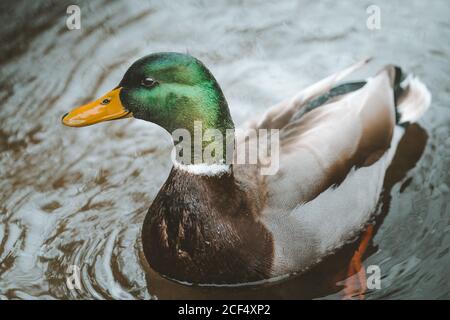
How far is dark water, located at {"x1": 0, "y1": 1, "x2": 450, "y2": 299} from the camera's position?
4156 mm

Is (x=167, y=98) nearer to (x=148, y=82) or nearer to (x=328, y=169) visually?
(x=148, y=82)

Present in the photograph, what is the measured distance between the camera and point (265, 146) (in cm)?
429

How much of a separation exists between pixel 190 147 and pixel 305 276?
933mm

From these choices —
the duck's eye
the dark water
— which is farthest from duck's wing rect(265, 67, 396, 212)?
the duck's eye

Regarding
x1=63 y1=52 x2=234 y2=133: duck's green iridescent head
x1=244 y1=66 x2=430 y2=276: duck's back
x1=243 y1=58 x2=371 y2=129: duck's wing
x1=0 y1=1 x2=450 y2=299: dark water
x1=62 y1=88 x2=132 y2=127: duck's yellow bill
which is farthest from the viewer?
x1=243 y1=58 x2=371 y2=129: duck's wing

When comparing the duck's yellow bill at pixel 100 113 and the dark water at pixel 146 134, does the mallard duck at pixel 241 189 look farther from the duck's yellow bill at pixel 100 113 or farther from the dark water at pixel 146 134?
the dark water at pixel 146 134

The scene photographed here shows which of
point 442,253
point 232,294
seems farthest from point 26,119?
point 442,253

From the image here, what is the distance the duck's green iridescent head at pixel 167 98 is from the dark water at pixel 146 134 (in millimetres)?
895

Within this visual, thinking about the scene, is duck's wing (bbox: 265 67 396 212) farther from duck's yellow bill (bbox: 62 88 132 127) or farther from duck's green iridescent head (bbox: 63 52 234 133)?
duck's yellow bill (bbox: 62 88 132 127)

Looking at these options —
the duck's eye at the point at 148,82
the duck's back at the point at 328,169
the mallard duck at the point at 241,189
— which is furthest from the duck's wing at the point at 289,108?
the duck's eye at the point at 148,82

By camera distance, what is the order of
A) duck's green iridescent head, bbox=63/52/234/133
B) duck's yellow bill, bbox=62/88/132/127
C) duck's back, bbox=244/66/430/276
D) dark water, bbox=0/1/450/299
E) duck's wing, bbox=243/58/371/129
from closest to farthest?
duck's green iridescent head, bbox=63/52/234/133 → duck's yellow bill, bbox=62/88/132/127 → duck's back, bbox=244/66/430/276 → dark water, bbox=0/1/450/299 → duck's wing, bbox=243/58/371/129

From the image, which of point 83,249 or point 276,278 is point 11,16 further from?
point 276,278

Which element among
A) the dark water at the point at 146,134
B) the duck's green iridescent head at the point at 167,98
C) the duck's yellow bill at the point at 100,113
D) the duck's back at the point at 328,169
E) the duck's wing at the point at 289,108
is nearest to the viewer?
the duck's green iridescent head at the point at 167,98

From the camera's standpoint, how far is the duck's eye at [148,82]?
3.64 meters
